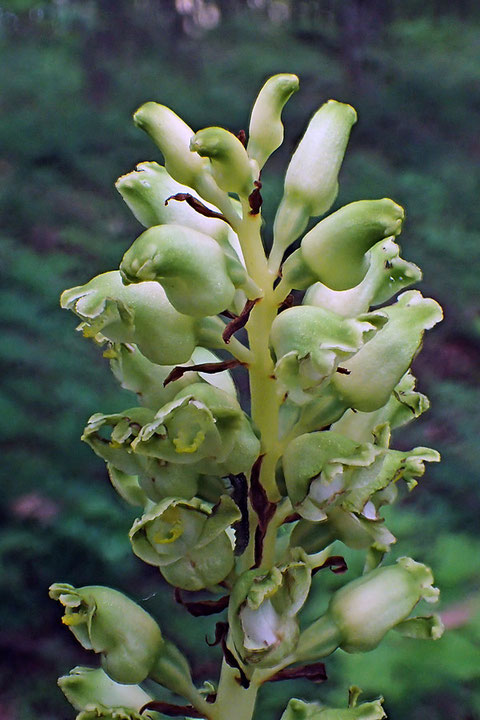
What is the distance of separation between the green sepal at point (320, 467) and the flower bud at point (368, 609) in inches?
9.8

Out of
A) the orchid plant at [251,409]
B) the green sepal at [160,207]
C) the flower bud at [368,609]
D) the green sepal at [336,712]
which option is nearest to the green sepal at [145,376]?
the orchid plant at [251,409]

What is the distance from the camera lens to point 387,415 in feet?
5.30

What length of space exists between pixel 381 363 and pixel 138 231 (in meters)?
4.88

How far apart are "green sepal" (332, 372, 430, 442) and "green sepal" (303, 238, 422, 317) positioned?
179 millimetres

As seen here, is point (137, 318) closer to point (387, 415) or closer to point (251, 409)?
point (251, 409)

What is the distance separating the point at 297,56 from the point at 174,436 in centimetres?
1124

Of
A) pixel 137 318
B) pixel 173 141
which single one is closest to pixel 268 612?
pixel 137 318

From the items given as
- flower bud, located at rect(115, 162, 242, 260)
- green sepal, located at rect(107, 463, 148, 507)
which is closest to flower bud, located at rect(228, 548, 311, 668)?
green sepal, located at rect(107, 463, 148, 507)

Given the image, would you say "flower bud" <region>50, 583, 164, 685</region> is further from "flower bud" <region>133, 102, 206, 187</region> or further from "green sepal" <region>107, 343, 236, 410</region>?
"flower bud" <region>133, 102, 206, 187</region>

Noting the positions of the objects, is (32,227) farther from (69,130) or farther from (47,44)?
(47,44)

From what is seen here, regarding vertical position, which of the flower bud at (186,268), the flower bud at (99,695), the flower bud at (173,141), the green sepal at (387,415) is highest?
the flower bud at (173,141)

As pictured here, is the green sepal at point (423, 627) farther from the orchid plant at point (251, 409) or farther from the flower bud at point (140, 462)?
the flower bud at point (140, 462)

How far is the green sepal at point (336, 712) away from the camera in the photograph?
1483 millimetres

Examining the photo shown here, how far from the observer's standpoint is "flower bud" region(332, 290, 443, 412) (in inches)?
56.6
